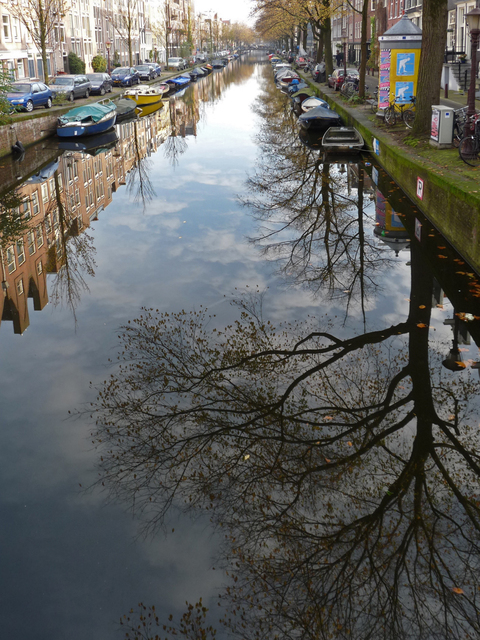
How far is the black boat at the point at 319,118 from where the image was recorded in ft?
101

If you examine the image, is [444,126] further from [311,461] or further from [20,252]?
[311,461]

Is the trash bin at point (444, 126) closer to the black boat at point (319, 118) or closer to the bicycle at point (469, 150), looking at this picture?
the bicycle at point (469, 150)

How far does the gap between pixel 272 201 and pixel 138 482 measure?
13.5 m

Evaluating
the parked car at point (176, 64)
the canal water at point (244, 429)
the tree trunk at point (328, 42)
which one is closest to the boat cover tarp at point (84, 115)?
the canal water at point (244, 429)

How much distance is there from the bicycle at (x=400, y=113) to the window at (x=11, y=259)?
50.9 ft

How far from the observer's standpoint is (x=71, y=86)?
142 ft

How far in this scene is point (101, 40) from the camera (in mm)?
80188

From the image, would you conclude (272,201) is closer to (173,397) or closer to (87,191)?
(87,191)

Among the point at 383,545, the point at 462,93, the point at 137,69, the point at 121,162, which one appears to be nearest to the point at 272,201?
the point at 121,162

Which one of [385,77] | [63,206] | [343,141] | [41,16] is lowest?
[63,206]

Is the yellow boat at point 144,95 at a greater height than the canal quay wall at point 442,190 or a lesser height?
greater

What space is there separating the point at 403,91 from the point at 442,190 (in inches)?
572

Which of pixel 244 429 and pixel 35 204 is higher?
pixel 35 204

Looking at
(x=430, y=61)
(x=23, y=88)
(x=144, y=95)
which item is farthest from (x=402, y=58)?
(x=144, y=95)
